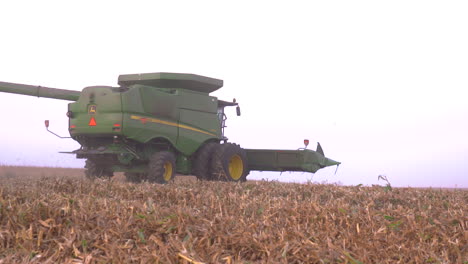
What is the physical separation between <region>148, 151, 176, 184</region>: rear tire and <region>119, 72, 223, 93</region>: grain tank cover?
6.66ft

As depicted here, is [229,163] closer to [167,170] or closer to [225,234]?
[167,170]

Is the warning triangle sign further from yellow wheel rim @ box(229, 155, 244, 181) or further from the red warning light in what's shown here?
yellow wheel rim @ box(229, 155, 244, 181)

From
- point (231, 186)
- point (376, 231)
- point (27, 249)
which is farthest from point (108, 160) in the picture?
point (376, 231)

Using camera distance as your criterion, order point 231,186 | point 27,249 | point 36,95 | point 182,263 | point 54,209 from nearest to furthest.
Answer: point 182,263 → point 27,249 → point 54,209 → point 231,186 → point 36,95

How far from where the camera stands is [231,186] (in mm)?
7844

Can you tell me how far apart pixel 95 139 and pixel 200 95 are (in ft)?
9.57

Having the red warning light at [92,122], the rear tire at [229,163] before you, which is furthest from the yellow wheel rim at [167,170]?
the red warning light at [92,122]

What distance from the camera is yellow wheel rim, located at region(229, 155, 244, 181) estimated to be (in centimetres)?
1344

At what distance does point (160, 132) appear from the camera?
37.3ft

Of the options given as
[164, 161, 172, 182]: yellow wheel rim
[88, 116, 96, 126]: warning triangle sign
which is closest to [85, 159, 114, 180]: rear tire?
[88, 116, 96, 126]: warning triangle sign

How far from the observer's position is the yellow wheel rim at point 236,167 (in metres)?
13.4

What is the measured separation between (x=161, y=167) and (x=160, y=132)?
0.89 meters

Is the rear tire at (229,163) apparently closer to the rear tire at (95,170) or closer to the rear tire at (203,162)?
the rear tire at (203,162)

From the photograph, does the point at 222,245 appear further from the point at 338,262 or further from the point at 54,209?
the point at 54,209
